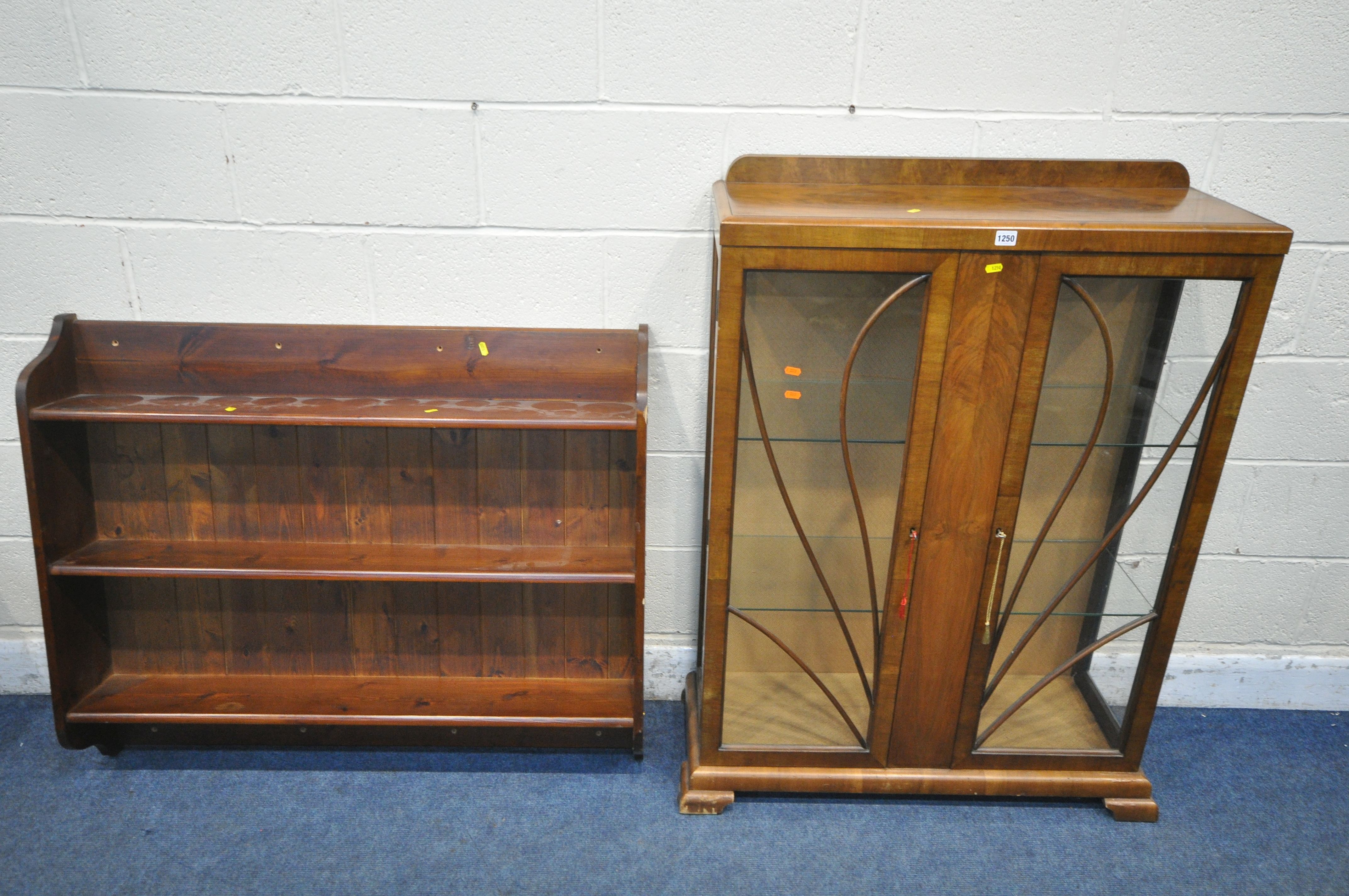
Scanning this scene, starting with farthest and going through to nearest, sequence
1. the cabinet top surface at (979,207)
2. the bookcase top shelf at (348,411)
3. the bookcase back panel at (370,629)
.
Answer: the bookcase back panel at (370,629)
the bookcase top shelf at (348,411)
the cabinet top surface at (979,207)

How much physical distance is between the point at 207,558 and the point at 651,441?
1026 mm

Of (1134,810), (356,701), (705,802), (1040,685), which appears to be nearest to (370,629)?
(356,701)

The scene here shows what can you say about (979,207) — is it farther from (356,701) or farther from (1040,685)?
(356,701)

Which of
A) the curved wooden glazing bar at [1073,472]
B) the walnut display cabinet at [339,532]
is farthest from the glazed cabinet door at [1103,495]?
the walnut display cabinet at [339,532]

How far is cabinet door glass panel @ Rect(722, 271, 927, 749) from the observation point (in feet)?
5.75

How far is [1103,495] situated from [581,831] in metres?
1.31

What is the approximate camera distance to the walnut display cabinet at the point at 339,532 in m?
2.04

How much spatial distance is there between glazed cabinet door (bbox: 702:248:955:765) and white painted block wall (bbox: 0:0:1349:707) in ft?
1.24

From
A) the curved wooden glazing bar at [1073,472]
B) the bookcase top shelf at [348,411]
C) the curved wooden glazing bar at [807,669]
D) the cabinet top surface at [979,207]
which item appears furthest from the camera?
the curved wooden glazing bar at [807,669]

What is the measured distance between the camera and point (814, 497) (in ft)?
6.30

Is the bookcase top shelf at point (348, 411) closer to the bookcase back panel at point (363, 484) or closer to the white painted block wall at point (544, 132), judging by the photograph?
the bookcase back panel at point (363, 484)

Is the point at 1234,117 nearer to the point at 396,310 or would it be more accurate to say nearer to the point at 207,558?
the point at 396,310

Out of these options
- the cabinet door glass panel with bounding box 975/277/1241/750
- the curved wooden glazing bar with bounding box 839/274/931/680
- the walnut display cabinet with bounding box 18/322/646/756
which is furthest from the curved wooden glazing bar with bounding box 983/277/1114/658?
the walnut display cabinet with bounding box 18/322/646/756

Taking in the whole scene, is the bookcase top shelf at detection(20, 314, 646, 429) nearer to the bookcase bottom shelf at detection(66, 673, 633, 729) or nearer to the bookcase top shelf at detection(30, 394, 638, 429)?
the bookcase top shelf at detection(30, 394, 638, 429)
